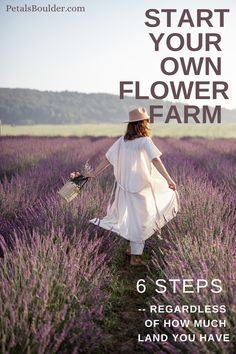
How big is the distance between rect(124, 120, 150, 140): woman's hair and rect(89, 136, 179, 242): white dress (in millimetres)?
42

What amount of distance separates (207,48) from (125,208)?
1.62 m

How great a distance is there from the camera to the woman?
429cm

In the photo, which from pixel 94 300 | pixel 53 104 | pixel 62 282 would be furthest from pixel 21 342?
pixel 53 104

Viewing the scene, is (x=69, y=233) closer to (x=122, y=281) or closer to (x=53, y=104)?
(x=122, y=281)

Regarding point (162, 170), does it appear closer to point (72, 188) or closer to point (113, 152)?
point (113, 152)

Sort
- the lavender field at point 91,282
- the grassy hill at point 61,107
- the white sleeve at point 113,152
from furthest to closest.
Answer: the grassy hill at point 61,107, the white sleeve at point 113,152, the lavender field at point 91,282

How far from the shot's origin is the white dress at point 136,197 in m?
4.34

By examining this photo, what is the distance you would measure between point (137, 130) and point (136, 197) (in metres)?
0.57

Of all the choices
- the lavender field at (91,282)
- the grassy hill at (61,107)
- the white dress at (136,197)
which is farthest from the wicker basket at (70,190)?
the grassy hill at (61,107)

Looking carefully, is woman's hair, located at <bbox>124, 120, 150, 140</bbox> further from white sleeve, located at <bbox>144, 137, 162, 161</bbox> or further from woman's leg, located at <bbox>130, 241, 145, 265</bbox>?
woman's leg, located at <bbox>130, 241, 145, 265</bbox>

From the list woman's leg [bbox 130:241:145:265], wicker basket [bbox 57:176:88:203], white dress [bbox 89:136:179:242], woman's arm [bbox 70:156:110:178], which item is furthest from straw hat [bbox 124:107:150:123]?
woman's leg [bbox 130:241:145:265]

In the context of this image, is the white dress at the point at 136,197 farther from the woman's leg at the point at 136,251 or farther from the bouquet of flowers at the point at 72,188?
the bouquet of flowers at the point at 72,188

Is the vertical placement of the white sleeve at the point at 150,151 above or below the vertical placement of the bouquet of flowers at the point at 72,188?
above

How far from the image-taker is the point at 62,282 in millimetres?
2816
